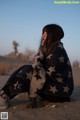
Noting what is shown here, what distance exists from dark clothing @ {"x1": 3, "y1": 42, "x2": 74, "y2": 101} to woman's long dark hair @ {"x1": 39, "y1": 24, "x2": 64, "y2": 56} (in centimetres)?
11

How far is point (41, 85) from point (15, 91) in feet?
1.23

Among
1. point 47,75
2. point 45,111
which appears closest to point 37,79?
point 47,75

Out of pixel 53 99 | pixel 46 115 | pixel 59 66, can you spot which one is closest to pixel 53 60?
pixel 59 66


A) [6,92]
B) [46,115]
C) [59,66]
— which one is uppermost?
[59,66]

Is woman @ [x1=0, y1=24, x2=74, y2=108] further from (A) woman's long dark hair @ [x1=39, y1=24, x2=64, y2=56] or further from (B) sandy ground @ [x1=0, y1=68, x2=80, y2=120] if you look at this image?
(B) sandy ground @ [x1=0, y1=68, x2=80, y2=120]

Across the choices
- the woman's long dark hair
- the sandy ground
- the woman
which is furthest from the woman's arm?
the woman's long dark hair

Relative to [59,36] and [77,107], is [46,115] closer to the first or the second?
[77,107]

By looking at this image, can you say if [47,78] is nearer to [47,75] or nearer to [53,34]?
[47,75]

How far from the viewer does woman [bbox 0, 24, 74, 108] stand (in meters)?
5.29

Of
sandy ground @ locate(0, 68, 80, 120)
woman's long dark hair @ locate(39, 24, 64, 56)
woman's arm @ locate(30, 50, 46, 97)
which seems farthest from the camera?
woman's long dark hair @ locate(39, 24, 64, 56)

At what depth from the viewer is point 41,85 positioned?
209 inches

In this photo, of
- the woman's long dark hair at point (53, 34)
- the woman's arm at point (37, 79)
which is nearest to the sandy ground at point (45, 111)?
the woman's arm at point (37, 79)

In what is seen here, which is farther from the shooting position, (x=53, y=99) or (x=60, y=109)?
(x=53, y=99)

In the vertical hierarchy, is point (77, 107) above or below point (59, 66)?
below
